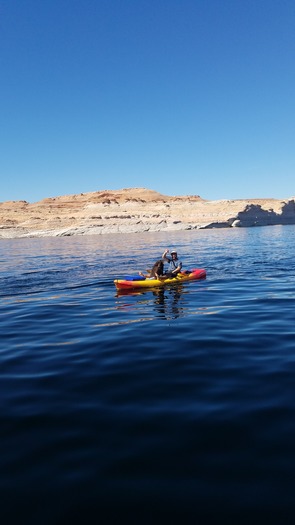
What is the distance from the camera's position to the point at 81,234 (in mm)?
77375

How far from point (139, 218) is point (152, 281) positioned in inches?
2908

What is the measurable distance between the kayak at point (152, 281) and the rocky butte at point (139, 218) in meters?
63.7

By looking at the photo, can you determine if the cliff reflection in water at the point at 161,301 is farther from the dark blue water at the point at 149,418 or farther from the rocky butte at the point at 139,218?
the rocky butte at the point at 139,218

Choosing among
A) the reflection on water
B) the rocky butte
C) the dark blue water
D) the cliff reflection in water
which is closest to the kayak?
the cliff reflection in water

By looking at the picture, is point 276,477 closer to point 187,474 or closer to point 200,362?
point 187,474

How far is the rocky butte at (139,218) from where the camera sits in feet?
266

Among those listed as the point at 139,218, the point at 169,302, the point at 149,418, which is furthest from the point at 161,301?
the point at 139,218

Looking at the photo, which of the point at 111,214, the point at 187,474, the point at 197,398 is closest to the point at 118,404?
the point at 197,398

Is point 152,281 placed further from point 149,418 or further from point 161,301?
point 149,418

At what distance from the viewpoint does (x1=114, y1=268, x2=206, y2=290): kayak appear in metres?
14.0

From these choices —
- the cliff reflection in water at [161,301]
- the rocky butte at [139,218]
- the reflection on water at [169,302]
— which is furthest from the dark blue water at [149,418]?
the rocky butte at [139,218]

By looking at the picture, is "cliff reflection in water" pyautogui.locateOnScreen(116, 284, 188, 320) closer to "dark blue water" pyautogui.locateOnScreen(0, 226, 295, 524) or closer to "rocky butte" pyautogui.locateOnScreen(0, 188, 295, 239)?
"dark blue water" pyautogui.locateOnScreen(0, 226, 295, 524)

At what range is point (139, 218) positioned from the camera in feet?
287

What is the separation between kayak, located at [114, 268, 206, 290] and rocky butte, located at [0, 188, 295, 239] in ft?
209
